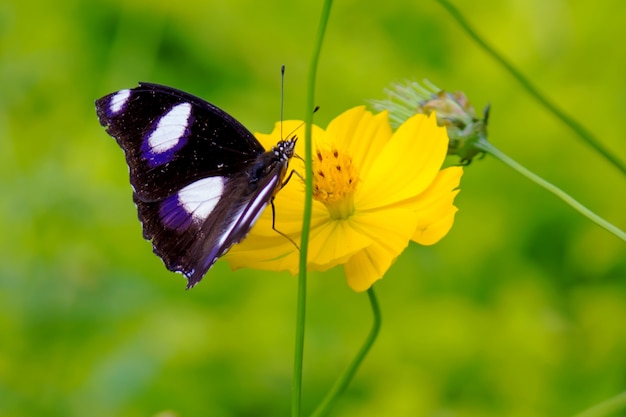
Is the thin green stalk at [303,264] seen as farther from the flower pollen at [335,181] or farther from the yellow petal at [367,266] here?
the flower pollen at [335,181]

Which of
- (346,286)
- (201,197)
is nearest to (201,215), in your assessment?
(201,197)

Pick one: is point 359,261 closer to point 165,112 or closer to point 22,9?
point 165,112

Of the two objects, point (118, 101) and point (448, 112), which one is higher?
point (448, 112)

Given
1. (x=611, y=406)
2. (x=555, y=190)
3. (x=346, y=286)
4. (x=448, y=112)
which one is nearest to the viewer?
(x=611, y=406)

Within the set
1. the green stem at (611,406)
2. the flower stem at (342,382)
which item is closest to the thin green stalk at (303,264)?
the flower stem at (342,382)

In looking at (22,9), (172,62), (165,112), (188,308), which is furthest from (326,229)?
(22,9)

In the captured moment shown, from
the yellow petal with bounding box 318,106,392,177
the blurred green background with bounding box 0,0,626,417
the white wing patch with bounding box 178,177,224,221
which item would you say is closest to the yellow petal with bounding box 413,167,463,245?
the yellow petal with bounding box 318,106,392,177

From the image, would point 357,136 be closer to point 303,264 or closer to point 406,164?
point 406,164
